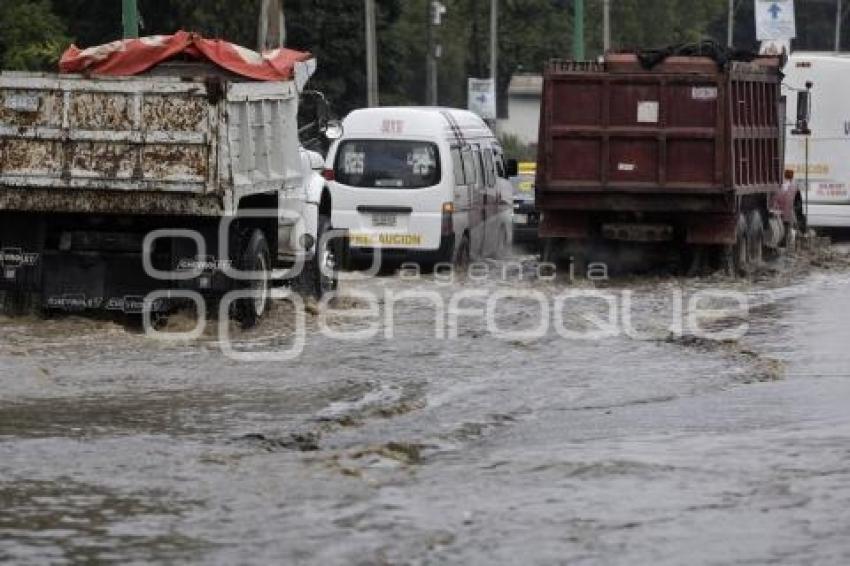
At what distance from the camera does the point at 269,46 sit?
3434 centimetres

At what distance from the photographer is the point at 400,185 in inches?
937

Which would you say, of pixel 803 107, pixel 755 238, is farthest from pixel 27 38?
pixel 755 238

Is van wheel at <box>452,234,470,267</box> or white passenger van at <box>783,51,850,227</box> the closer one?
van wheel at <box>452,234,470,267</box>

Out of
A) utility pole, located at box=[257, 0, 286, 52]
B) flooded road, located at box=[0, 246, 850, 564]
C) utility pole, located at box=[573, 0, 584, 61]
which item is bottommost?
flooded road, located at box=[0, 246, 850, 564]

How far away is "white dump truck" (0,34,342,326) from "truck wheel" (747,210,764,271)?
865 cm

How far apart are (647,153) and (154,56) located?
674cm

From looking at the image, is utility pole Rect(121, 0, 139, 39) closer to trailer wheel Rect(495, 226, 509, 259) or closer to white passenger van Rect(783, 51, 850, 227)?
trailer wheel Rect(495, 226, 509, 259)

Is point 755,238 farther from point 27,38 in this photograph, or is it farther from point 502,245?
point 27,38

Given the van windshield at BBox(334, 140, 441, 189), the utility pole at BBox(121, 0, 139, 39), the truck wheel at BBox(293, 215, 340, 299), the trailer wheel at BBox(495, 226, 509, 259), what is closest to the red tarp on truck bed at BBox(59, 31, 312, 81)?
the truck wheel at BBox(293, 215, 340, 299)

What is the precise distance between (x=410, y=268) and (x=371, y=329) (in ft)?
22.1

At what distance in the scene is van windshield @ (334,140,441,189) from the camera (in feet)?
78.1

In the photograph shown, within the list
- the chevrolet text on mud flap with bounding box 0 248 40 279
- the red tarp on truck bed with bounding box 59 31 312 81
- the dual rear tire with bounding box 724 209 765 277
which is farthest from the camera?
the dual rear tire with bounding box 724 209 765 277

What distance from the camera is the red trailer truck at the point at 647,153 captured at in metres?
22.4

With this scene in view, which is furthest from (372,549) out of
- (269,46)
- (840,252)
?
(269,46)
